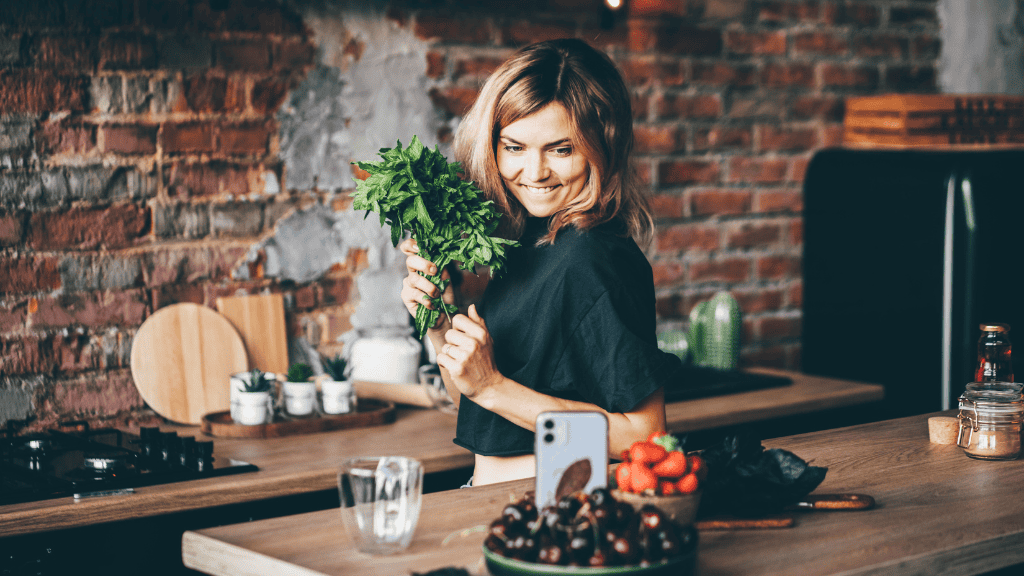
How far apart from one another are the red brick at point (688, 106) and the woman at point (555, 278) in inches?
49.6

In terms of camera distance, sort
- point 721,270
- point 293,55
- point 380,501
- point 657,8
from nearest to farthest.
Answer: point 380,501, point 293,55, point 657,8, point 721,270

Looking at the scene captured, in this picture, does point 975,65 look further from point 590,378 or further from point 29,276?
point 29,276

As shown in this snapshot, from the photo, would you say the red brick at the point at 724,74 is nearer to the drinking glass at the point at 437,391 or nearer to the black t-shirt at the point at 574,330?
the drinking glass at the point at 437,391

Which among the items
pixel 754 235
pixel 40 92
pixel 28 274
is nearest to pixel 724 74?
pixel 754 235

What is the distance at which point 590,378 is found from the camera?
65.7 inches

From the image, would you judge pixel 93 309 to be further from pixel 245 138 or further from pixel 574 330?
pixel 574 330

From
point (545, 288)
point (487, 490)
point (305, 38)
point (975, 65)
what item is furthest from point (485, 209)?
→ point (975, 65)

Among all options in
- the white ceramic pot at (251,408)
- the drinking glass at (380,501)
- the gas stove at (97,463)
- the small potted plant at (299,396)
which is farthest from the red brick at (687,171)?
the drinking glass at (380,501)

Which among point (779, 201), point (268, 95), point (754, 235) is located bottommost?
point (754, 235)

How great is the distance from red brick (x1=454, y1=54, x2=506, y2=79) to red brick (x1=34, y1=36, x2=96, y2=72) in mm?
907

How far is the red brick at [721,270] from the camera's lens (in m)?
3.17

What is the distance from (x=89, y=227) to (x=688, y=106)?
1725 mm

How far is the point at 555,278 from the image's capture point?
1719 mm

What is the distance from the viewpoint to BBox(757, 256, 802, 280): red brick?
3299mm
